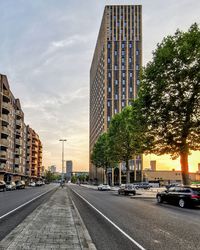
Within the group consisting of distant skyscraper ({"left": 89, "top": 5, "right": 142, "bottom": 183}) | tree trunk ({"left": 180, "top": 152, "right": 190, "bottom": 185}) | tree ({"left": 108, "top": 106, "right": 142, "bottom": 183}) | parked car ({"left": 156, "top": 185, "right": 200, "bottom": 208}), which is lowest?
parked car ({"left": 156, "top": 185, "right": 200, "bottom": 208})

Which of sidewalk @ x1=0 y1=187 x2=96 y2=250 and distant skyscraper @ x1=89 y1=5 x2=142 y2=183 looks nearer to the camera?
sidewalk @ x1=0 y1=187 x2=96 y2=250

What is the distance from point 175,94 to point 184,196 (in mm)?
11041

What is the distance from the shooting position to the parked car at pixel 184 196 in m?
20.8

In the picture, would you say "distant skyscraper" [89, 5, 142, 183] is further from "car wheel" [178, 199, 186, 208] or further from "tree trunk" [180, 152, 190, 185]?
"car wheel" [178, 199, 186, 208]

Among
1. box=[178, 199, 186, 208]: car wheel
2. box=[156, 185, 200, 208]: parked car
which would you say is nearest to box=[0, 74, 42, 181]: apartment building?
box=[156, 185, 200, 208]: parked car

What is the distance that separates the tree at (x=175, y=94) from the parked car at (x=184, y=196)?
705cm

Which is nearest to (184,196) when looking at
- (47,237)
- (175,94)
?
(175,94)

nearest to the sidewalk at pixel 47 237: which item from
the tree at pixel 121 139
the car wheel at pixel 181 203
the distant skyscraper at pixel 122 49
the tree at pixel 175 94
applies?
the car wheel at pixel 181 203

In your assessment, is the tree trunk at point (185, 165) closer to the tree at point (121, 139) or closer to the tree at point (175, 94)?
the tree at point (175, 94)

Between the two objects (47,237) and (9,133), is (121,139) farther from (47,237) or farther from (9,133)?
(47,237)

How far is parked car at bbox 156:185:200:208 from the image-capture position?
2081 centimetres

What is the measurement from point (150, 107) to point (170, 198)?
32.9 ft

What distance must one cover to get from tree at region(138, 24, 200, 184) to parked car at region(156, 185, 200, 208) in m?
7.05

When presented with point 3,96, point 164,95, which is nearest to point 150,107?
point 164,95
